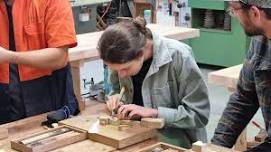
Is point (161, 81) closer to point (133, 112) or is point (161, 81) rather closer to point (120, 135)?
point (133, 112)

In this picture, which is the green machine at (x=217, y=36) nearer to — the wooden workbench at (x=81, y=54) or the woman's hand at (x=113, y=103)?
the wooden workbench at (x=81, y=54)

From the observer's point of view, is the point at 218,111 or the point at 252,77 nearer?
the point at 252,77

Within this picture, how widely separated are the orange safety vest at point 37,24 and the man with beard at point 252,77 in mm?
669

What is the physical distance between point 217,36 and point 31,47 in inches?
A: 150

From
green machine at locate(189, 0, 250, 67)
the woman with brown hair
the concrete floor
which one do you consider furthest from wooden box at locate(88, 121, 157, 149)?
green machine at locate(189, 0, 250, 67)

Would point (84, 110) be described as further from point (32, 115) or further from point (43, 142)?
point (43, 142)

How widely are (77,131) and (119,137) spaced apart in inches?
7.7

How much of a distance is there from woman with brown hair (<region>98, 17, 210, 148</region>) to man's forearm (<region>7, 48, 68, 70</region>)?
0.64 feet

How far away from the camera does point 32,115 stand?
203 centimetres

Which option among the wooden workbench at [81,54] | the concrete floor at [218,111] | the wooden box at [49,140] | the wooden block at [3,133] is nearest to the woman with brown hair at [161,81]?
the wooden box at [49,140]

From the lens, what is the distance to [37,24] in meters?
1.95

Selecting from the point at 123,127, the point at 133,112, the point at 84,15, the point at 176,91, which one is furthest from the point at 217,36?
the point at 123,127

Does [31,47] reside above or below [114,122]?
above

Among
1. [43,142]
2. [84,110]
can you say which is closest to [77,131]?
[43,142]
